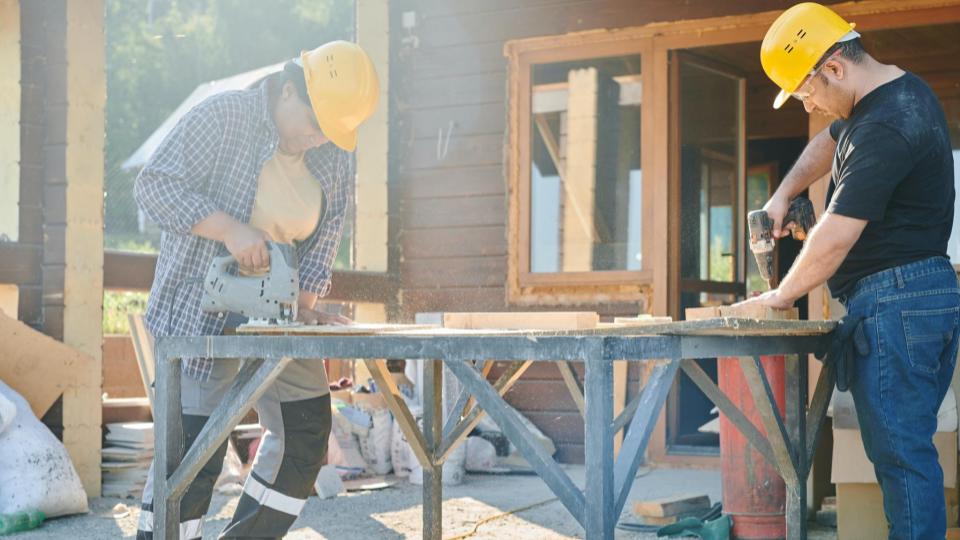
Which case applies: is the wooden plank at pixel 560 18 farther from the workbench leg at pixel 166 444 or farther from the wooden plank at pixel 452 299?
the workbench leg at pixel 166 444

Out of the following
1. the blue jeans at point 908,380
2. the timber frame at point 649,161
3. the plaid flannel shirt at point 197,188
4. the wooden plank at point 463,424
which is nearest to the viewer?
the blue jeans at point 908,380

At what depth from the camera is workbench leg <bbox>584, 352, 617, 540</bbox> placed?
8.59 feet

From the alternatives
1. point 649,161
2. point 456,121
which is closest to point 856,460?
point 649,161

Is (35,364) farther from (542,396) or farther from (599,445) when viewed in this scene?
(599,445)

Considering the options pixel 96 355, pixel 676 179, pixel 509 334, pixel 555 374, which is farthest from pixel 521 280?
pixel 509 334

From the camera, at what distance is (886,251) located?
328 centimetres

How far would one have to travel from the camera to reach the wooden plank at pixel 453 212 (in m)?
7.51

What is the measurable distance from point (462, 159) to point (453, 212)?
1.17 ft

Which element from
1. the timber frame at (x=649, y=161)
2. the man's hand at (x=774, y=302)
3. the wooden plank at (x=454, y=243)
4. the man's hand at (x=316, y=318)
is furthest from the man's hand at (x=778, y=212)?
the wooden plank at (x=454, y=243)

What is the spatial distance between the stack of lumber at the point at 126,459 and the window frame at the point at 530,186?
8.14 feet

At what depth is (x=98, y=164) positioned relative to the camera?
5.95 m

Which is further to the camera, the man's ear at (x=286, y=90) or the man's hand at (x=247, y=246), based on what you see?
the man's ear at (x=286, y=90)

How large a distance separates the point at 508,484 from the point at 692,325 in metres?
3.75

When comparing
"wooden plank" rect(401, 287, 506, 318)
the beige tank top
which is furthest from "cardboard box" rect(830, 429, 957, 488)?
"wooden plank" rect(401, 287, 506, 318)
